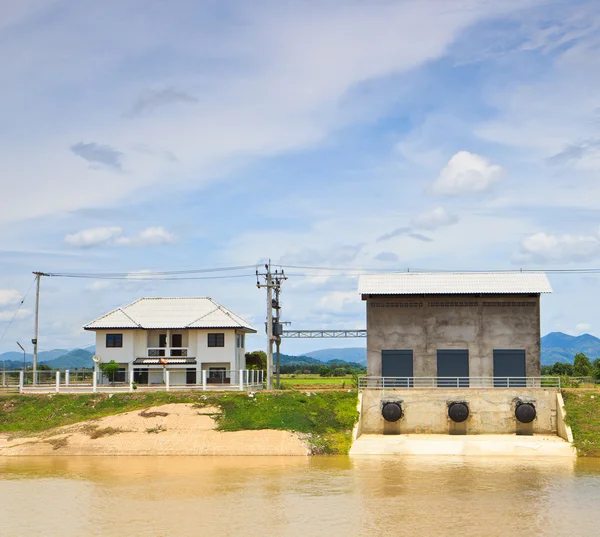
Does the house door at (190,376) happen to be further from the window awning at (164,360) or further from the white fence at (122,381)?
the window awning at (164,360)

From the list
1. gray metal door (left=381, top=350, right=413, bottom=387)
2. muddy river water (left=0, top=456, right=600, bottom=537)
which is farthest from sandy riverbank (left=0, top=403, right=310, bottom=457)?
gray metal door (left=381, top=350, right=413, bottom=387)

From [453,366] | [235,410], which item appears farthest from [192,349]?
[453,366]

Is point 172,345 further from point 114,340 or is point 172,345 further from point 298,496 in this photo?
point 298,496

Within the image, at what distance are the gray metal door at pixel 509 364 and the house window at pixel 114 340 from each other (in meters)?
26.4

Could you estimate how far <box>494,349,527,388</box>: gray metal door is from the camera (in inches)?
1886

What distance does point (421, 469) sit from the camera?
3562cm

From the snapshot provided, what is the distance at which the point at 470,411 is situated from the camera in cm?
4472

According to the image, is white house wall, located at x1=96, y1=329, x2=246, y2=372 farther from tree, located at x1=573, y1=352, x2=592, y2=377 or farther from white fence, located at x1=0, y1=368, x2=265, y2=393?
tree, located at x1=573, y1=352, x2=592, y2=377

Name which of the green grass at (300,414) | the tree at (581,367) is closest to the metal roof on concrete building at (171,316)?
the green grass at (300,414)

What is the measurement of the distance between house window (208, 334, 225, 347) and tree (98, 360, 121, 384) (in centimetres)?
671

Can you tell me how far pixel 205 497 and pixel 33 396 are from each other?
74.4 feet

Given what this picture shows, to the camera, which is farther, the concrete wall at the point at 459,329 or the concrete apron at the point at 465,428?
the concrete wall at the point at 459,329

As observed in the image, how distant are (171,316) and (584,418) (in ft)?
97.5

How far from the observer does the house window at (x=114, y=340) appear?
56.3 m
